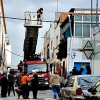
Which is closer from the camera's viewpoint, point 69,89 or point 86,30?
point 69,89

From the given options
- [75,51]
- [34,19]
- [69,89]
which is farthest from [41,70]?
[69,89]

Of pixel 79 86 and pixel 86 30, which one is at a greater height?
pixel 86 30

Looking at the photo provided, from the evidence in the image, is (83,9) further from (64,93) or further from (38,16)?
(64,93)

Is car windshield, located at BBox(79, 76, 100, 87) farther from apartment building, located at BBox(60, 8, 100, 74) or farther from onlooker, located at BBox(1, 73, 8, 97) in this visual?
apartment building, located at BBox(60, 8, 100, 74)

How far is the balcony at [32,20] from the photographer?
32.1m

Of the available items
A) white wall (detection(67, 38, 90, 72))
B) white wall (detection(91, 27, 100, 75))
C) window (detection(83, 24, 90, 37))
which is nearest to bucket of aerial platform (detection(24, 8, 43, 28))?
white wall (detection(91, 27, 100, 75))

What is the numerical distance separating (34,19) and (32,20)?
34 centimetres

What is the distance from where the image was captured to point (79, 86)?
15469 mm

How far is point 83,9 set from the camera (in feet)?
156

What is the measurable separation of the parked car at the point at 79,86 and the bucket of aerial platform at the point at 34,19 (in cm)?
1549

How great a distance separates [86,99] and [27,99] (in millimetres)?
10358

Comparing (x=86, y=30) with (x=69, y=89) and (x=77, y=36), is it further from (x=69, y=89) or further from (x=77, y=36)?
(x=69, y=89)

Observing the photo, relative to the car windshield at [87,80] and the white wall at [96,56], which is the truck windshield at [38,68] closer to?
the white wall at [96,56]

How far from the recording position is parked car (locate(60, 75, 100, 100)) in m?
15.3
